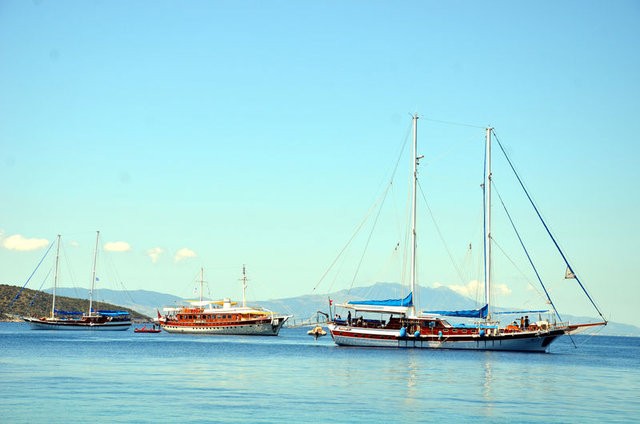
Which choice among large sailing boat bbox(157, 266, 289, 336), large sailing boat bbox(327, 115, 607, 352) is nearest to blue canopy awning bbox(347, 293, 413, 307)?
large sailing boat bbox(327, 115, 607, 352)

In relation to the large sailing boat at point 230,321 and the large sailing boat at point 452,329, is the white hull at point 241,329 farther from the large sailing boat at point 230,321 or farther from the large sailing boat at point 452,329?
the large sailing boat at point 452,329

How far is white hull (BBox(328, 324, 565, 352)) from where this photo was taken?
78.4m

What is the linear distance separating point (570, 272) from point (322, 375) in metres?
34.5

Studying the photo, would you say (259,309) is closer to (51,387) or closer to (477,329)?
(477,329)

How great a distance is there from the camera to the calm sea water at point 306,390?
109 feet

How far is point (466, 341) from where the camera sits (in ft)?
260

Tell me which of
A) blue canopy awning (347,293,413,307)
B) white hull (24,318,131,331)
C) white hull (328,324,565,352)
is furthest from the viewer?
white hull (24,318,131,331)

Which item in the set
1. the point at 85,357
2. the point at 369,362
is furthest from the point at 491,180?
the point at 85,357

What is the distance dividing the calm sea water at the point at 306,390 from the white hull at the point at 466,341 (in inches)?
430

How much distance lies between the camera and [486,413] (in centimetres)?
3484

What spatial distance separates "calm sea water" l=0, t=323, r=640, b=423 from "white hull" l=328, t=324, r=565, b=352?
10.9 meters

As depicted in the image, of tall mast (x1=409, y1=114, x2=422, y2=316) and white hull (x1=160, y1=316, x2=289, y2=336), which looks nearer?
tall mast (x1=409, y1=114, x2=422, y2=316)

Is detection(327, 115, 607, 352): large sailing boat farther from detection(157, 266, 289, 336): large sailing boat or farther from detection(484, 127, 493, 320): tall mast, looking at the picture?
detection(157, 266, 289, 336): large sailing boat

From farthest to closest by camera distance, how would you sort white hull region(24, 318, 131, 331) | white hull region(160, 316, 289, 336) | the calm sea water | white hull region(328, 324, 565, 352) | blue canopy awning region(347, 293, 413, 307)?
white hull region(24, 318, 131, 331) → white hull region(160, 316, 289, 336) → blue canopy awning region(347, 293, 413, 307) → white hull region(328, 324, 565, 352) → the calm sea water
